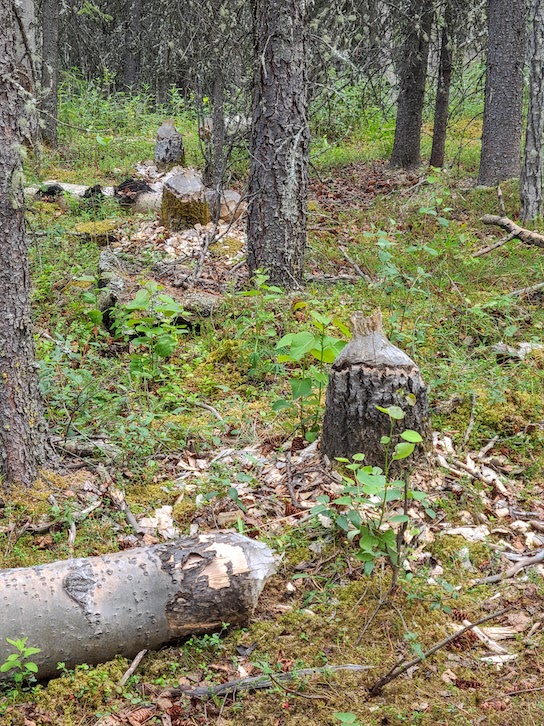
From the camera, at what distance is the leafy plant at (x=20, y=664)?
2.52 metres

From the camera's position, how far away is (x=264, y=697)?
8.53 ft

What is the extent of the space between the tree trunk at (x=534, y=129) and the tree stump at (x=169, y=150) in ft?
18.1

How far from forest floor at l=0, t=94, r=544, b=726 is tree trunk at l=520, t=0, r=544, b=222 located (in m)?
0.68

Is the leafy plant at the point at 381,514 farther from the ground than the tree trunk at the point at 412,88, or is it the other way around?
the tree trunk at the point at 412,88

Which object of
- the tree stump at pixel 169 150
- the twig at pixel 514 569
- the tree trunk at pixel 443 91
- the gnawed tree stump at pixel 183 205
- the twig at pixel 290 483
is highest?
the tree trunk at pixel 443 91

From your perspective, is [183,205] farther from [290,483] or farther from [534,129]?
[290,483]

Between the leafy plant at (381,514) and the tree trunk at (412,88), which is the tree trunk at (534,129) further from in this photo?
the leafy plant at (381,514)

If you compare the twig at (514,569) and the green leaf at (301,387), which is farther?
the green leaf at (301,387)

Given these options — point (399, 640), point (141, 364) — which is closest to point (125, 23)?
point (141, 364)

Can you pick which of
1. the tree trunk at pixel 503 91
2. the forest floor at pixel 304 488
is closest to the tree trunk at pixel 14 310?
the forest floor at pixel 304 488

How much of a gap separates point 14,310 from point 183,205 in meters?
5.33

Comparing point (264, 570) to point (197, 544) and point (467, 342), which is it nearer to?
point (197, 544)

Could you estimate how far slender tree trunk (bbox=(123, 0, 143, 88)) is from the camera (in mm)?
20156

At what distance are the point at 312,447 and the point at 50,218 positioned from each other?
20.6 feet
